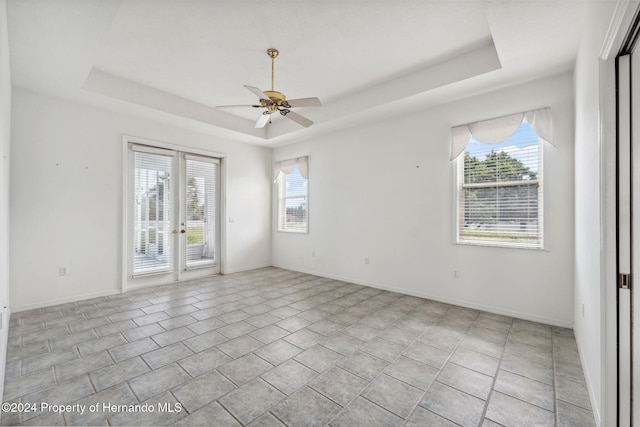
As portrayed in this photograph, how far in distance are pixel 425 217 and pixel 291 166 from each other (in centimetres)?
311

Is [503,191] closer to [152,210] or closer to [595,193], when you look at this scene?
[595,193]

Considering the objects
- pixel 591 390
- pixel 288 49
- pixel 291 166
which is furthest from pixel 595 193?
pixel 291 166

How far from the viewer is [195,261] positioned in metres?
5.41

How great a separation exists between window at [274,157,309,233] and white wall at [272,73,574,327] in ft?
0.66

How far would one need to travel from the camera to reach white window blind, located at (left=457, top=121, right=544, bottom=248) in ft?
10.8

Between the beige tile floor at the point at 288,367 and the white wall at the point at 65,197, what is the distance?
483mm

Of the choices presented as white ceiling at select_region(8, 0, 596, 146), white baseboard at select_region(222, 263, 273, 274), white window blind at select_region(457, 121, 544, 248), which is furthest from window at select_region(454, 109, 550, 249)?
white baseboard at select_region(222, 263, 273, 274)

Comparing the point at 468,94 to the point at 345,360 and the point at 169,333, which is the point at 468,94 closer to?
the point at 345,360

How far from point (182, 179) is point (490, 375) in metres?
5.19

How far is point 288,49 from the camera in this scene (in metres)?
3.13

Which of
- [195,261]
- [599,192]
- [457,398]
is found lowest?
[457,398]

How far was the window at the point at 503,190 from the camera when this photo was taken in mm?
3297

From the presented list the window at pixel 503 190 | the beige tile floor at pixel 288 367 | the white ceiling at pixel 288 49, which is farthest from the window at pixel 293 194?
the window at pixel 503 190

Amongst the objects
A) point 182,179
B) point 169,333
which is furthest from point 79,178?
point 169,333
